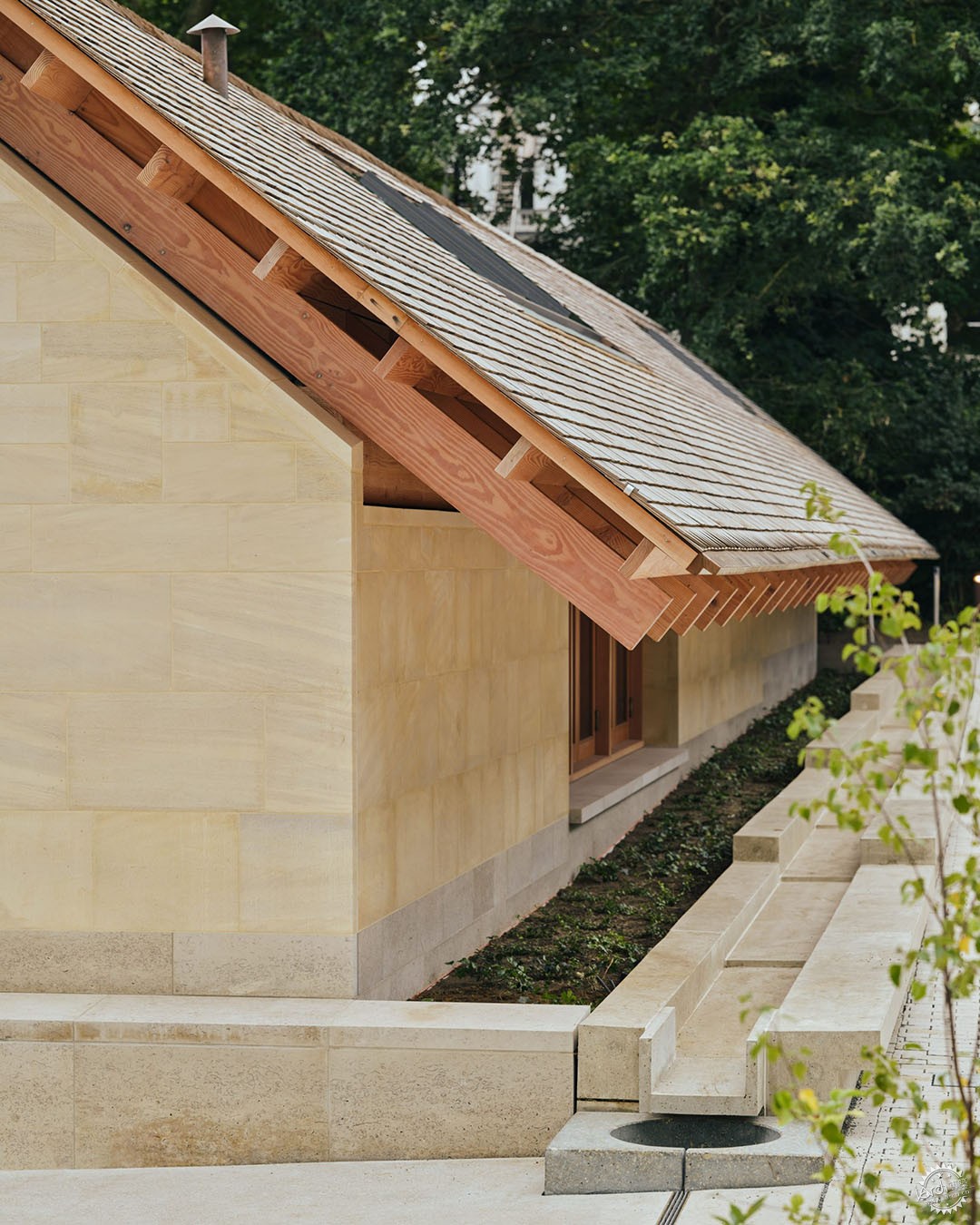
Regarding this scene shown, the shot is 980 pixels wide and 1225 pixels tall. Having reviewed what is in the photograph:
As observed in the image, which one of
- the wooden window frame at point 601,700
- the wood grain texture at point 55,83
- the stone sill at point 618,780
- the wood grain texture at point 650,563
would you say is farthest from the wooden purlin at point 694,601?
the wooden window frame at point 601,700

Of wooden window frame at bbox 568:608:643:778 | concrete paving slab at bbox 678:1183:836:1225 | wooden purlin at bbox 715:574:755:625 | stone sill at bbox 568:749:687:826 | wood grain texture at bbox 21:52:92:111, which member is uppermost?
wood grain texture at bbox 21:52:92:111

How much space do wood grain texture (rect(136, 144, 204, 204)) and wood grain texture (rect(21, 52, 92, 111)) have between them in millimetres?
472

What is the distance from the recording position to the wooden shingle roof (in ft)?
22.0

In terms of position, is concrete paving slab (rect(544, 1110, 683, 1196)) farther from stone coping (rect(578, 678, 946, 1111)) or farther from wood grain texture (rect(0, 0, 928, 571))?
wood grain texture (rect(0, 0, 928, 571))

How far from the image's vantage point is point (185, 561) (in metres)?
7.08

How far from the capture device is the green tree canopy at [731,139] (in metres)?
30.0

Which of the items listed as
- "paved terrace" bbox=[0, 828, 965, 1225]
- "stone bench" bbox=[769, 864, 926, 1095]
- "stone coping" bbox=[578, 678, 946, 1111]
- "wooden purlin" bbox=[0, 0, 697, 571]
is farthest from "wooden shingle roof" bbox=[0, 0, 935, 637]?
"paved terrace" bbox=[0, 828, 965, 1225]

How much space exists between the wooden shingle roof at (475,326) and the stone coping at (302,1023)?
1742 millimetres


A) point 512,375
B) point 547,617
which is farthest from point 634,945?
point 512,375

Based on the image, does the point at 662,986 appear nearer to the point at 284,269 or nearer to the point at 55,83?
the point at 284,269

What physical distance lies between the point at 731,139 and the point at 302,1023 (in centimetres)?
2667

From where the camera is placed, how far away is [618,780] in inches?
537

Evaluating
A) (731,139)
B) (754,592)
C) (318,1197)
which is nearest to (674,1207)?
(318,1197)

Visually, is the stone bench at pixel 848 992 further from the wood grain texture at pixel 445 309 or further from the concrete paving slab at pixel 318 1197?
the wood grain texture at pixel 445 309
